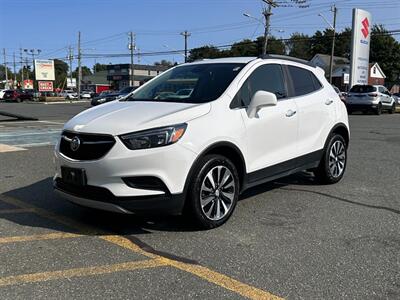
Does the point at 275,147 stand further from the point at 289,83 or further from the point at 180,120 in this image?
the point at 180,120

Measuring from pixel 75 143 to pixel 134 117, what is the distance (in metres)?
0.62

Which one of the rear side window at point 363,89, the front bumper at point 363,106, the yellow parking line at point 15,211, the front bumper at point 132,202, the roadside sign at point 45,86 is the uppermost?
the roadside sign at point 45,86

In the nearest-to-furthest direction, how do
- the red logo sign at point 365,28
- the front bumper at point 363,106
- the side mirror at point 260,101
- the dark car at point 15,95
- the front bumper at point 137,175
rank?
the front bumper at point 137,175, the side mirror at point 260,101, the front bumper at point 363,106, the red logo sign at point 365,28, the dark car at point 15,95

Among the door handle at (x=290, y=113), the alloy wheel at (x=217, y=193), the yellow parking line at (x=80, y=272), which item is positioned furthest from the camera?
the door handle at (x=290, y=113)

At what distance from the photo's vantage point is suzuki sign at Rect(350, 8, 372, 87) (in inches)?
1214

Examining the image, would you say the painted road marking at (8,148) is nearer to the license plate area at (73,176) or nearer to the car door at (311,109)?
the license plate area at (73,176)

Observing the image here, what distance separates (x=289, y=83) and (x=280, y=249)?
8.17 feet

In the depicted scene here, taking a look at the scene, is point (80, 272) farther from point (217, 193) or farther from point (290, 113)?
point (290, 113)

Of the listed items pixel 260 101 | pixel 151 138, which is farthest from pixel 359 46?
pixel 151 138

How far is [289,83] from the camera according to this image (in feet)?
19.8

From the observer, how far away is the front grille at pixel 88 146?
14.3 ft

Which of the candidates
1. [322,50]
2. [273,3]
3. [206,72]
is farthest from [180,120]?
[322,50]

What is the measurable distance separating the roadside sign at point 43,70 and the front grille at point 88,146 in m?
67.0

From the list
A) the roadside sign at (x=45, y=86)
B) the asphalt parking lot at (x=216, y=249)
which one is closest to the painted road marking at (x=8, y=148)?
the asphalt parking lot at (x=216, y=249)
